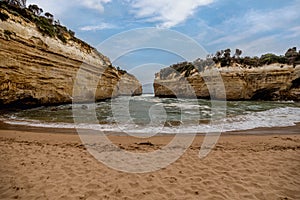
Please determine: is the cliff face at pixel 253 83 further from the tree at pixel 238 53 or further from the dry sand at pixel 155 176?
the dry sand at pixel 155 176

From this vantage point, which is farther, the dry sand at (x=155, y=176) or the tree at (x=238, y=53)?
the tree at (x=238, y=53)

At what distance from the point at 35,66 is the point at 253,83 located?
31.8 meters

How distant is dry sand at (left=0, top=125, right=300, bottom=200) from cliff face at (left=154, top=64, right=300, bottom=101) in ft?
90.7

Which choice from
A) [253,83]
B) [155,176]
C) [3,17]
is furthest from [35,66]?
[253,83]

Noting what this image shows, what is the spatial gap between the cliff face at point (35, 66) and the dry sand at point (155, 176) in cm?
984

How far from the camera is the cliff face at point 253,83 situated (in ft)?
93.7

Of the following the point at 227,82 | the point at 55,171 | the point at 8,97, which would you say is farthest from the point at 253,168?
the point at 227,82

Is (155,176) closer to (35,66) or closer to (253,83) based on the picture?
(35,66)

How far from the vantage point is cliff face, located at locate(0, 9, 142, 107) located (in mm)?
12938

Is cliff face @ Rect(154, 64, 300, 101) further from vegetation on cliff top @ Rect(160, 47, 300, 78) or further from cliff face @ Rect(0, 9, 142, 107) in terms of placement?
cliff face @ Rect(0, 9, 142, 107)

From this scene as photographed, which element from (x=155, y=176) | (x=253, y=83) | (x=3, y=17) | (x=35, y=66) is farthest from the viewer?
(x=253, y=83)

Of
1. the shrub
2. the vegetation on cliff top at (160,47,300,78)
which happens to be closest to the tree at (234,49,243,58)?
the vegetation on cliff top at (160,47,300,78)

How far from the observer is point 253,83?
30906mm

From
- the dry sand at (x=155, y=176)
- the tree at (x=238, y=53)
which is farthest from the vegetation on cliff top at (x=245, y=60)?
the dry sand at (x=155, y=176)
